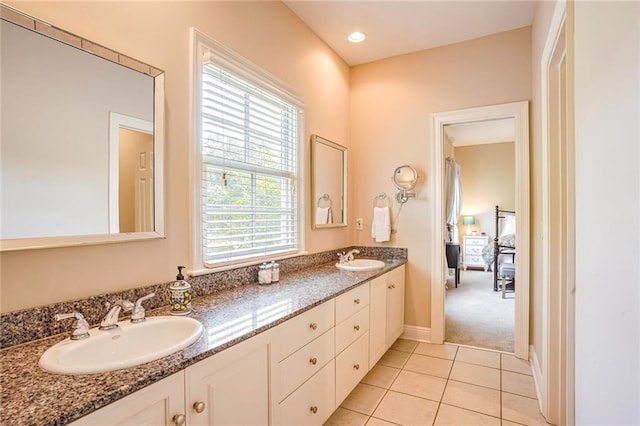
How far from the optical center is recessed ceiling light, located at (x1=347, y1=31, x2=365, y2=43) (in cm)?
289

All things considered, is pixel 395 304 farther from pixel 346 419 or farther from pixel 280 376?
pixel 280 376

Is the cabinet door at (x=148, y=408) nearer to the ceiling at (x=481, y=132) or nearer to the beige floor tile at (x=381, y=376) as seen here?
the beige floor tile at (x=381, y=376)

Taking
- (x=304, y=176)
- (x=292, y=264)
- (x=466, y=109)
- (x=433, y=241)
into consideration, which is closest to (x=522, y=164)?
(x=466, y=109)

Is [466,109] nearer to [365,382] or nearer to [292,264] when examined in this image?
[292,264]

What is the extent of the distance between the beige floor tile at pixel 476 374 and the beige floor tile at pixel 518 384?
0.17ft

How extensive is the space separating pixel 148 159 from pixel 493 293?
5.14m

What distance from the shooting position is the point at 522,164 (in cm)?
278

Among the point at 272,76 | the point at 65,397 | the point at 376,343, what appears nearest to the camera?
the point at 65,397

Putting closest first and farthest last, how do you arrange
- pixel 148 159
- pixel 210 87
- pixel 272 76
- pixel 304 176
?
pixel 148 159 < pixel 210 87 < pixel 272 76 < pixel 304 176

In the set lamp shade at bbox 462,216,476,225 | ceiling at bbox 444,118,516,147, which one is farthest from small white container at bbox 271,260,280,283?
lamp shade at bbox 462,216,476,225

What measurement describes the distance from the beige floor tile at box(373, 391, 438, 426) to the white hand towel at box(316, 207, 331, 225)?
140 cm

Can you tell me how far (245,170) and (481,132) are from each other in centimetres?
548

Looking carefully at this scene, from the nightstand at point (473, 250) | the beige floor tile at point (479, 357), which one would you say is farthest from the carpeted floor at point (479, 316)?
the nightstand at point (473, 250)

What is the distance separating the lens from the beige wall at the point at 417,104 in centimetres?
292
